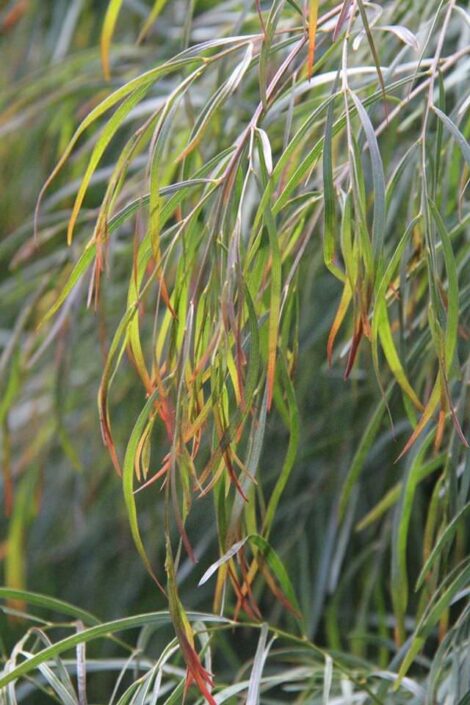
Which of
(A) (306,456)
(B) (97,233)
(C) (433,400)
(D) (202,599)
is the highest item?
(B) (97,233)

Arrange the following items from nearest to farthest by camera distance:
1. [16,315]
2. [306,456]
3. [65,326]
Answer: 1. [65,326]
2. [306,456]
3. [16,315]

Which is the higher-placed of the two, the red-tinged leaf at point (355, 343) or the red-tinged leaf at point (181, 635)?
the red-tinged leaf at point (355, 343)

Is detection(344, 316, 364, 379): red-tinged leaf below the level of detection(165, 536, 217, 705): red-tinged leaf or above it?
above

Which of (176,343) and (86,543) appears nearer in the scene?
(176,343)

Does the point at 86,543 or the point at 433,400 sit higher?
the point at 433,400

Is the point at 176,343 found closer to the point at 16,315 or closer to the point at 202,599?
the point at 202,599

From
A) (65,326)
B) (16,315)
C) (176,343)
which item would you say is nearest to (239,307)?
(176,343)

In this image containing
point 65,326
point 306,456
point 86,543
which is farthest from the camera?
point 86,543

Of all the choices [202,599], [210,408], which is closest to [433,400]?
[210,408]

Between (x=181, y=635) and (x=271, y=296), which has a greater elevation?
(x=271, y=296)
